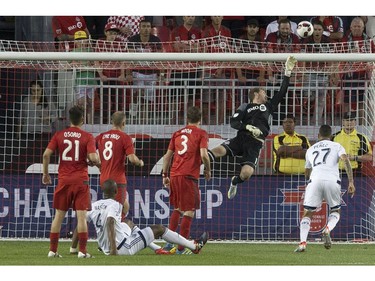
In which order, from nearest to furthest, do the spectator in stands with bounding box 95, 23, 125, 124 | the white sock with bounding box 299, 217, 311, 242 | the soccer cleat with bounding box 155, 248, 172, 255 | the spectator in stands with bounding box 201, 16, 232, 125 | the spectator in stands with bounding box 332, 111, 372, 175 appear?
the soccer cleat with bounding box 155, 248, 172, 255 → the white sock with bounding box 299, 217, 311, 242 → the spectator in stands with bounding box 332, 111, 372, 175 → the spectator in stands with bounding box 95, 23, 125, 124 → the spectator in stands with bounding box 201, 16, 232, 125

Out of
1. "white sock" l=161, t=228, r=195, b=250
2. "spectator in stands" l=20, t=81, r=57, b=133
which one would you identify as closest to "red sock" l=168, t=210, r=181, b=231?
"white sock" l=161, t=228, r=195, b=250

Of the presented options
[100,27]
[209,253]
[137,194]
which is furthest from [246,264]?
[100,27]

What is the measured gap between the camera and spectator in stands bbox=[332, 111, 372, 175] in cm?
1919

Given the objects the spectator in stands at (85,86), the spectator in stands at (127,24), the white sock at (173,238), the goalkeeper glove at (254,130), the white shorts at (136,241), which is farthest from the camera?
the spectator in stands at (127,24)

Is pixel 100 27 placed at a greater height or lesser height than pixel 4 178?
greater

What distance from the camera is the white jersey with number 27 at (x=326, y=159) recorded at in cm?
1694

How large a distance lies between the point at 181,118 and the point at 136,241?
18.5 ft

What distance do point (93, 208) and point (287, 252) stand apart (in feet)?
10.5

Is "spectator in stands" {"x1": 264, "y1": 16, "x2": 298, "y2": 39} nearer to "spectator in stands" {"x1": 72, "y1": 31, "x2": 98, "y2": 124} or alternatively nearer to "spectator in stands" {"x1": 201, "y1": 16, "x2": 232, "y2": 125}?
"spectator in stands" {"x1": 201, "y1": 16, "x2": 232, "y2": 125}

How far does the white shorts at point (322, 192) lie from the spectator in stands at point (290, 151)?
8.40ft

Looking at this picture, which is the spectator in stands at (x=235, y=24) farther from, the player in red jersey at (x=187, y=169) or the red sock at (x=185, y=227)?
the red sock at (x=185, y=227)

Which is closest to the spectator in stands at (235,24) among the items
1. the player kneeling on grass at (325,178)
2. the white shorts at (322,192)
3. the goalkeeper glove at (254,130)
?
the goalkeeper glove at (254,130)

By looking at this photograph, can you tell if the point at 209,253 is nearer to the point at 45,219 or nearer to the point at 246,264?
the point at 246,264

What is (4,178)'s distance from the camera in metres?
19.3
